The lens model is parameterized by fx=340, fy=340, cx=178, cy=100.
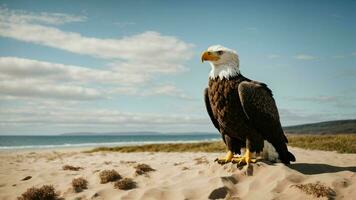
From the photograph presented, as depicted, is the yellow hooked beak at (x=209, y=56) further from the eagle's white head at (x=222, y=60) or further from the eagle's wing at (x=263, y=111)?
the eagle's wing at (x=263, y=111)

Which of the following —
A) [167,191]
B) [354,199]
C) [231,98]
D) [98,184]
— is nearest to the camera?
[354,199]

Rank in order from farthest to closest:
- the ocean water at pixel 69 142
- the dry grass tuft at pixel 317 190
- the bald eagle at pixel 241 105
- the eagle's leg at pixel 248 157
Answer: the ocean water at pixel 69 142 < the eagle's leg at pixel 248 157 < the bald eagle at pixel 241 105 < the dry grass tuft at pixel 317 190

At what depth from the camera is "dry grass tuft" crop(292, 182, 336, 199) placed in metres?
5.35

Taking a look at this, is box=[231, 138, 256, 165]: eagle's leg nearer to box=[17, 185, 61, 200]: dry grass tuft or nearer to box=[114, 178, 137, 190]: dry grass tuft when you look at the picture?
box=[114, 178, 137, 190]: dry grass tuft

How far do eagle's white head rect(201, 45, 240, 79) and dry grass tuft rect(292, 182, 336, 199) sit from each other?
2591 millimetres

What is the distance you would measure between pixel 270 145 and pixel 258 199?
78.9 inches

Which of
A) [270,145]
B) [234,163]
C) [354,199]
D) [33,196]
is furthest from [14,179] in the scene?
[354,199]

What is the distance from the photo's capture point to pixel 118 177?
7523 mm

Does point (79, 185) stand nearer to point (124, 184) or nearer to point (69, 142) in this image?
point (124, 184)

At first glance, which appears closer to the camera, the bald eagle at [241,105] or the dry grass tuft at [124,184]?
the bald eagle at [241,105]

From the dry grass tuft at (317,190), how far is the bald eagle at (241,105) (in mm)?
1404

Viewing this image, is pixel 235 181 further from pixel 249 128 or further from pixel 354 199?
pixel 354 199

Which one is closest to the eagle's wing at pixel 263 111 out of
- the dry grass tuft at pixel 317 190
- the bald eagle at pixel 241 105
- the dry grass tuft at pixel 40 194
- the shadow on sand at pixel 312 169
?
the bald eagle at pixel 241 105

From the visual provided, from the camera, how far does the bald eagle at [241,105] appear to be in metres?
6.72
